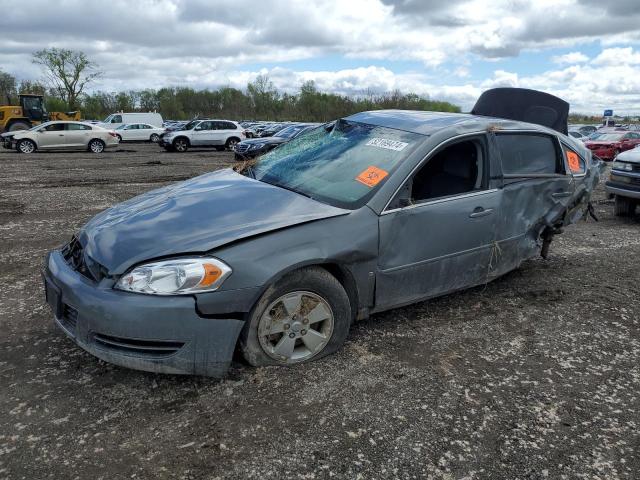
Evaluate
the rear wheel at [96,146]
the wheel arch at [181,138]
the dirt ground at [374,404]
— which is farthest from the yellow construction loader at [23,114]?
the dirt ground at [374,404]

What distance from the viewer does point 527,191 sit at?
4.27m

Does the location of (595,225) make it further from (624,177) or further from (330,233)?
(330,233)

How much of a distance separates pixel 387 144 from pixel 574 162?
221 cm

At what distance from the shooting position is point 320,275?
3.04m

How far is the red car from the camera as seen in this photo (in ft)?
75.8

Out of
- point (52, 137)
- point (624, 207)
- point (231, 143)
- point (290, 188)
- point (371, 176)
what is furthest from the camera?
point (231, 143)

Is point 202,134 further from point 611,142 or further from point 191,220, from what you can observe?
point 191,220

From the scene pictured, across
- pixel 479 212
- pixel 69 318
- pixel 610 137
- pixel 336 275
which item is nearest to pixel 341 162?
pixel 336 275

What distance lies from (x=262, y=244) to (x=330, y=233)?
1.46 ft

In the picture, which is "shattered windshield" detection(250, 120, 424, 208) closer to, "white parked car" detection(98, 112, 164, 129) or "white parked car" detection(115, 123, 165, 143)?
"white parked car" detection(115, 123, 165, 143)

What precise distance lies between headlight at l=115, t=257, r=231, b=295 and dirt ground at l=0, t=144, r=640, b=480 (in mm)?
639

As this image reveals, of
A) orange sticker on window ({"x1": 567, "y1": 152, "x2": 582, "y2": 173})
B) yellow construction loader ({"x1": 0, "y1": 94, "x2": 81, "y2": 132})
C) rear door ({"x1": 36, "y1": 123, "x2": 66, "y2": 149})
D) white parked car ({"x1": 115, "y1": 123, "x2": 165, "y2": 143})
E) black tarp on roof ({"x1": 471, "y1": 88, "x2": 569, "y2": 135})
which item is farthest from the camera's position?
white parked car ({"x1": 115, "y1": 123, "x2": 165, "y2": 143})

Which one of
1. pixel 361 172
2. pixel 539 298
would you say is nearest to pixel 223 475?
pixel 361 172

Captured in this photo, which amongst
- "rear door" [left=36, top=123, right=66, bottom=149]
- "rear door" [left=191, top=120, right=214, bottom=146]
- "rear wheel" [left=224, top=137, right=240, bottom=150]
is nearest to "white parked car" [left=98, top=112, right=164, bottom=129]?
"rear door" [left=191, top=120, right=214, bottom=146]
